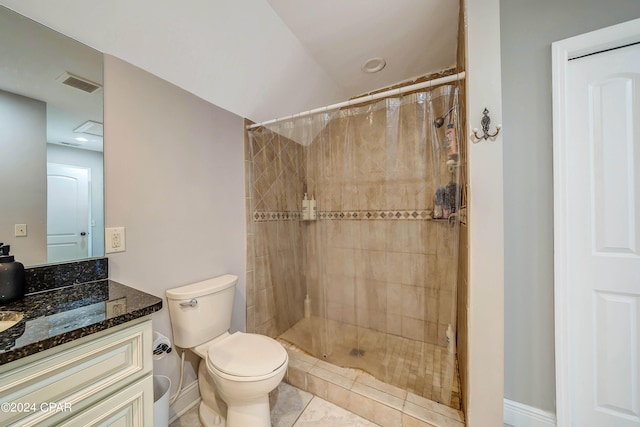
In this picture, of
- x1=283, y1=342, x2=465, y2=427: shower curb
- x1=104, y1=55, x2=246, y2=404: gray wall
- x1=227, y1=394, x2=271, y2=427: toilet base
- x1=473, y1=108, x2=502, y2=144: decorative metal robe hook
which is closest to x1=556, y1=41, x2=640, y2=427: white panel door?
x1=473, y1=108, x2=502, y2=144: decorative metal robe hook

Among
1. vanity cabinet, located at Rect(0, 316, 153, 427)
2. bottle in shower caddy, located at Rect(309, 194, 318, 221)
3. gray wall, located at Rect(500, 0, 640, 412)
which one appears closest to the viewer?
vanity cabinet, located at Rect(0, 316, 153, 427)

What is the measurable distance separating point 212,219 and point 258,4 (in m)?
1.36

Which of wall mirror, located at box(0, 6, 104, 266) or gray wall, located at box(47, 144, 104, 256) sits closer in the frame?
wall mirror, located at box(0, 6, 104, 266)

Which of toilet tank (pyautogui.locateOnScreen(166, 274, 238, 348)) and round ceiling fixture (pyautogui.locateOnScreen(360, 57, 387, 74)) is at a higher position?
round ceiling fixture (pyautogui.locateOnScreen(360, 57, 387, 74))

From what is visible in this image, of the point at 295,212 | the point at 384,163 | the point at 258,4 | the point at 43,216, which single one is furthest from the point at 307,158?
the point at 43,216

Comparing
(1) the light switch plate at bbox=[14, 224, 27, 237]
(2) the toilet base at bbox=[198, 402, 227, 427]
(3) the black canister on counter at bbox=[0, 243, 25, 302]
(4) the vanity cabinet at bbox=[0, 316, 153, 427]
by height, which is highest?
(1) the light switch plate at bbox=[14, 224, 27, 237]

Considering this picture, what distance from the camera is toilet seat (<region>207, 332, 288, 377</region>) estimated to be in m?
1.12

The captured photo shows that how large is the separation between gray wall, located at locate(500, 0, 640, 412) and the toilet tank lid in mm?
1666

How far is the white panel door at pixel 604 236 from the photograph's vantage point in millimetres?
1060

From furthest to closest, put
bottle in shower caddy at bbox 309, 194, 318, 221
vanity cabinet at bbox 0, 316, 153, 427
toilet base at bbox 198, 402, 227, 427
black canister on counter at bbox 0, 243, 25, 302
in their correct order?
bottle in shower caddy at bbox 309, 194, 318, 221
toilet base at bbox 198, 402, 227, 427
black canister on counter at bbox 0, 243, 25, 302
vanity cabinet at bbox 0, 316, 153, 427

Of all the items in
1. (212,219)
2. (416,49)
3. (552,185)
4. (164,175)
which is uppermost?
(416,49)

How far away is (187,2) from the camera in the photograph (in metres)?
1.16

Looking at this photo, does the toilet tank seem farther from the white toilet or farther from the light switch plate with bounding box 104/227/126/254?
the light switch plate with bounding box 104/227/126/254

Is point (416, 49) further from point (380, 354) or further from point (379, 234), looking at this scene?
point (380, 354)
